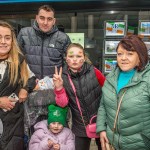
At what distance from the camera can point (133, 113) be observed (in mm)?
2389

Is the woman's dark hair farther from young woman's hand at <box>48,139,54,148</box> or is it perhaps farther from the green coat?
young woman's hand at <box>48,139,54,148</box>

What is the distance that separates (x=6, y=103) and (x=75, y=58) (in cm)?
84

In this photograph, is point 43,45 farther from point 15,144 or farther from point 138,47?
point 138,47

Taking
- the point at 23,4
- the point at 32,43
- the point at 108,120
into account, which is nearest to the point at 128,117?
the point at 108,120

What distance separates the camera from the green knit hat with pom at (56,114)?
3.05 m

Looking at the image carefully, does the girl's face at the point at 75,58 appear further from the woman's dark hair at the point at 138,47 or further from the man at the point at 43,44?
the woman's dark hair at the point at 138,47

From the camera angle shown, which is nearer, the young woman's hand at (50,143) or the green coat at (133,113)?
the green coat at (133,113)

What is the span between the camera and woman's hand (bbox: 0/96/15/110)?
2.78m

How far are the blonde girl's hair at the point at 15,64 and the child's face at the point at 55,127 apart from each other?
554mm

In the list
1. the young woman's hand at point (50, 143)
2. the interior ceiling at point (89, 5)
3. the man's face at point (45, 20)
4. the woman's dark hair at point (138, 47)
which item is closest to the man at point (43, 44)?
the man's face at point (45, 20)

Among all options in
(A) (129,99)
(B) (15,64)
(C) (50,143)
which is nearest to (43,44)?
(B) (15,64)

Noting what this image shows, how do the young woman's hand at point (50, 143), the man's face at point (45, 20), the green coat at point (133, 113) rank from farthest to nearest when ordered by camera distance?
the man's face at point (45, 20) → the young woman's hand at point (50, 143) → the green coat at point (133, 113)

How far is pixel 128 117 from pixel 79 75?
2.46 ft

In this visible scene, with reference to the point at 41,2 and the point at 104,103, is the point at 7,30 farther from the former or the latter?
the point at 41,2
